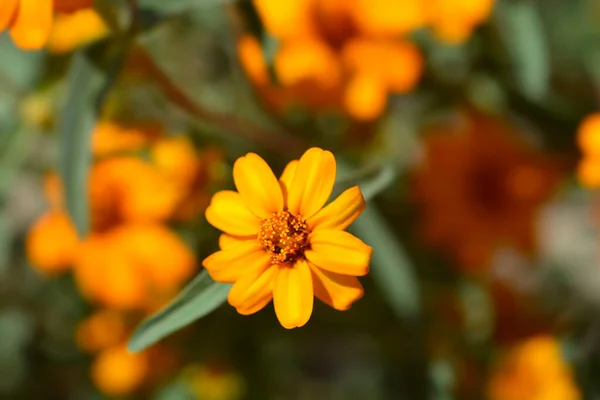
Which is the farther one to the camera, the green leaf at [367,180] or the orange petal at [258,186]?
the green leaf at [367,180]

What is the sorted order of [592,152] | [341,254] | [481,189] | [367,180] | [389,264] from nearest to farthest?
1. [341,254]
2. [367,180]
3. [592,152]
4. [389,264]
5. [481,189]

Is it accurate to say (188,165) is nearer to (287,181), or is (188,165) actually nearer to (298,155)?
(298,155)

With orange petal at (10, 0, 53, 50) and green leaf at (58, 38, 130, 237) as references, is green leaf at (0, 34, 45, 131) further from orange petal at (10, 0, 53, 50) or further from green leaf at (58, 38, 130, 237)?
orange petal at (10, 0, 53, 50)

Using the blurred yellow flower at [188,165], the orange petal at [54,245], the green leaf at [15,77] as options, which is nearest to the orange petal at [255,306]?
the blurred yellow flower at [188,165]

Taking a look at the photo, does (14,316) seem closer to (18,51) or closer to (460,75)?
(18,51)

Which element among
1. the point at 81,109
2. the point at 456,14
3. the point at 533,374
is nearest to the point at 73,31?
the point at 81,109

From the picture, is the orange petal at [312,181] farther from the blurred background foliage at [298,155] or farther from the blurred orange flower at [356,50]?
the blurred orange flower at [356,50]

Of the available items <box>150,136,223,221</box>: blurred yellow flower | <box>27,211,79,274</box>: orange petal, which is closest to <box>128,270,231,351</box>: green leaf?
<box>150,136,223,221</box>: blurred yellow flower
